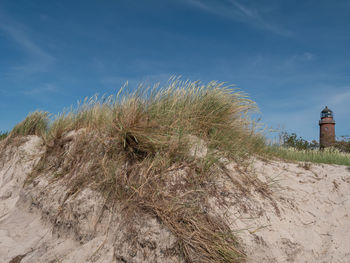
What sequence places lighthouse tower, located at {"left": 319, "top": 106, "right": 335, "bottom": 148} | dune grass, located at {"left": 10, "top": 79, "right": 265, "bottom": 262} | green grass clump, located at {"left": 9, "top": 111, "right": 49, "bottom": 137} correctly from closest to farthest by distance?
dune grass, located at {"left": 10, "top": 79, "right": 265, "bottom": 262} → green grass clump, located at {"left": 9, "top": 111, "right": 49, "bottom": 137} → lighthouse tower, located at {"left": 319, "top": 106, "right": 335, "bottom": 148}

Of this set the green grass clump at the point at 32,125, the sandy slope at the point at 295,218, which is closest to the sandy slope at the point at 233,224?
the sandy slope at the point at 295,218

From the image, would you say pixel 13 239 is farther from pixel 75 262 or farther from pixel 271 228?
pixel 271 228

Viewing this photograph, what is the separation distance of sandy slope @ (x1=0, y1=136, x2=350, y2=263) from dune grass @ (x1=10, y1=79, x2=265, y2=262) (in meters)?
0.19

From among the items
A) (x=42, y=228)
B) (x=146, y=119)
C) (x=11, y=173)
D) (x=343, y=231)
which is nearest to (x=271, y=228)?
(x=343, y=231)

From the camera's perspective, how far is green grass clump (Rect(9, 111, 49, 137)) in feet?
21.4

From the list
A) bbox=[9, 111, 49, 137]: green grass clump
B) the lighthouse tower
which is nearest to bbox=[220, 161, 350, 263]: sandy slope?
bbox=[9, 111, 49, 137]: green grass clump

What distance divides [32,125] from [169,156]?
4.82 metres

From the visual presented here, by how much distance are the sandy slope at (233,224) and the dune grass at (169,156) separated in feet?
0.61

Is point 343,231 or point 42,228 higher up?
point 343,231

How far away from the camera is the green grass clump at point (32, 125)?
21.4ft

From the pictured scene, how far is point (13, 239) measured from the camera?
11.8 feet

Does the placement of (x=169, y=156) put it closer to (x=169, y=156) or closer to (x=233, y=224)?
(x=169, y=156)

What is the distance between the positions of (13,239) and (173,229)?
2472 millimetres

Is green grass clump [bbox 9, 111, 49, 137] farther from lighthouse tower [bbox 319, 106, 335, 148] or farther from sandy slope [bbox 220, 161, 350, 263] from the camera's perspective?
lighthouse tower [bbox 319, 106, 335, 148]
